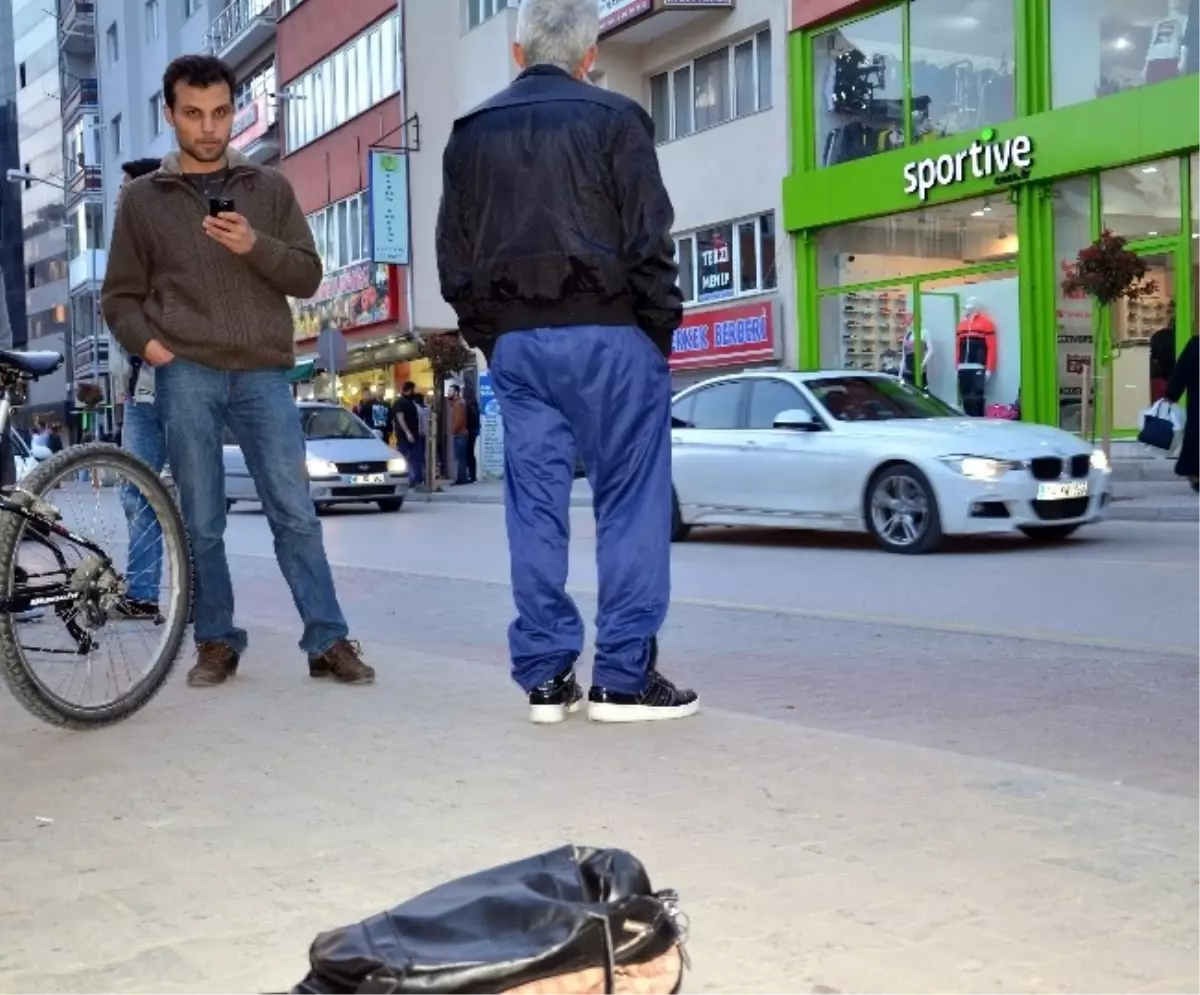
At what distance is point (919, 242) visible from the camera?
2452cm

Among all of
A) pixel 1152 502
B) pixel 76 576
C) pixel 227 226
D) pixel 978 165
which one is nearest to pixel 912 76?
pixel 978 165

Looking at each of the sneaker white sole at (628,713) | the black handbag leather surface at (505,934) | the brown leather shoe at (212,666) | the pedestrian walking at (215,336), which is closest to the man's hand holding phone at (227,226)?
the pedestrian walking at (215,336)

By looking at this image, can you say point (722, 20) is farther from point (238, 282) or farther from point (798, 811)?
point (798, 811)

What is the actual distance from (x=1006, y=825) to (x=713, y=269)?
2535 centimetres

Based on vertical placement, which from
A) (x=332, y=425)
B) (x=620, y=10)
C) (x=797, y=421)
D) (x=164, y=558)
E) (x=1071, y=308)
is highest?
(x=620, y=10)

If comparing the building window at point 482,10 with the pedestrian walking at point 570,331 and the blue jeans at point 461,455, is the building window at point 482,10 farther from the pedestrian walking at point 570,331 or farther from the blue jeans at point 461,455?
the pedestrian walking at point 570,331

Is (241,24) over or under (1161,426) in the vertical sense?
over

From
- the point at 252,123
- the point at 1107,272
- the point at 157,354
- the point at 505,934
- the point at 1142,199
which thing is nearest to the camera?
the point at 505,934

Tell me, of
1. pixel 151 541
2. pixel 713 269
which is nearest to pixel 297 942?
pixel 151 541

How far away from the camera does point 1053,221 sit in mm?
22188

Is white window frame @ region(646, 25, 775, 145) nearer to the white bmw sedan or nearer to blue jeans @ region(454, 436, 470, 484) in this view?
blue jeans @ region(454, 436, 470, 484)

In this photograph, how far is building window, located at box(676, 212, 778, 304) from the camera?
1073 inches

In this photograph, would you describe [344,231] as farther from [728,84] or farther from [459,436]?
[728,84]

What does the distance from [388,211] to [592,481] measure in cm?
3082
